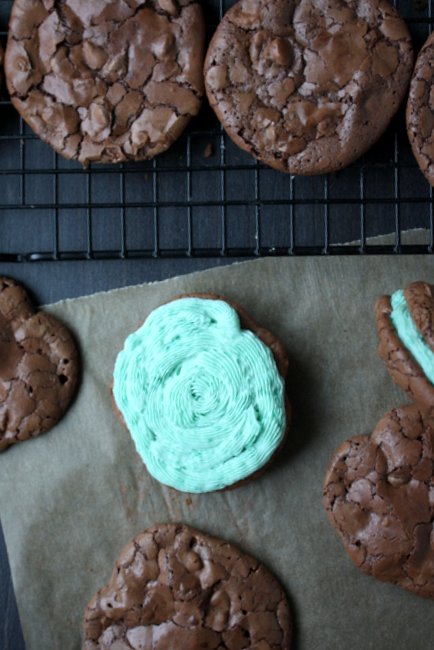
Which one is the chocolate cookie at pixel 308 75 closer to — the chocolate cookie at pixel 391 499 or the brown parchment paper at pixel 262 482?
the brown parchment paper at pixel 262 482

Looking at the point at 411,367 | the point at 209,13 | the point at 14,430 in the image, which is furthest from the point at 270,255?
the point at 14,430

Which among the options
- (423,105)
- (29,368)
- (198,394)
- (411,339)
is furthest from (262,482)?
(423,105)

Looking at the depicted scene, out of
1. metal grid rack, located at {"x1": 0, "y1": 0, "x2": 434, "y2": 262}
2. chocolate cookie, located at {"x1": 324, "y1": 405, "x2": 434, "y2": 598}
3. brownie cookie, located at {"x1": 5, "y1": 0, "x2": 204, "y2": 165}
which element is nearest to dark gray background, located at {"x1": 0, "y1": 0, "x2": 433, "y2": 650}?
metal grid rack, located at {"x1": 0, "y1": 0, "x2": 434, "y2": 262}

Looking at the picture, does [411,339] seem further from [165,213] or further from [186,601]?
[186,601]

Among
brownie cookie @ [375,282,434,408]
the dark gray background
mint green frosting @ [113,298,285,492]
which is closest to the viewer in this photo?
brownie cookie @ [375,282,434,408]

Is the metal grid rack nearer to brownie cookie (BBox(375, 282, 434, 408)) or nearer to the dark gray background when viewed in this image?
the dark gray background

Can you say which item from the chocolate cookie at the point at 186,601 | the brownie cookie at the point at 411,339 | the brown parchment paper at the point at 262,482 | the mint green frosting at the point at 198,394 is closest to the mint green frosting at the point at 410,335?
the brownie cookie at the point at 411,339
